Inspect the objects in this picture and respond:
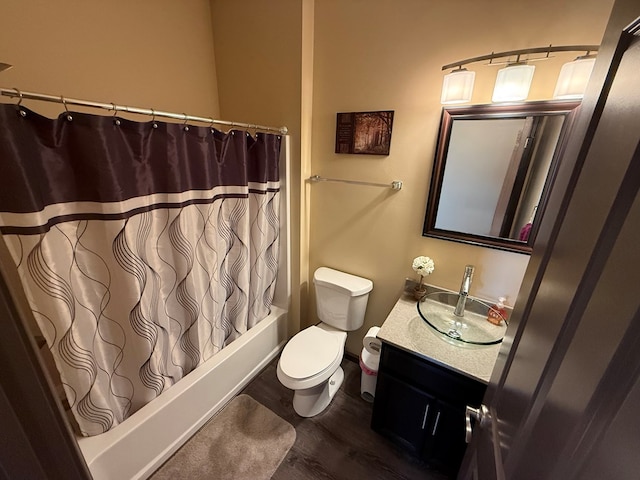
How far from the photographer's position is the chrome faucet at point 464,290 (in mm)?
1378

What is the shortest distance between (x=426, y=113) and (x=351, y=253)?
972mm

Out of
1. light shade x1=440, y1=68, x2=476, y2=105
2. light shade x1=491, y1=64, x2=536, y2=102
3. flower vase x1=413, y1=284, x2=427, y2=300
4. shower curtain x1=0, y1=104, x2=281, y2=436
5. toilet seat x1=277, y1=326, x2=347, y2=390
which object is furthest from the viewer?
flower vase x1=413, y1=284, x2=427, y2=300

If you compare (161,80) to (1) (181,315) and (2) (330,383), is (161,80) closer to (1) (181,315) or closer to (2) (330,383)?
(1) (181,315)

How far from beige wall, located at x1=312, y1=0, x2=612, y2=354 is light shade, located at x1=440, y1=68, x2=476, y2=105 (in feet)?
0.33

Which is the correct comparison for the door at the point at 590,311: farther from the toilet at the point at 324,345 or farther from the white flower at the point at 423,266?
the toilet at the point at 324,345

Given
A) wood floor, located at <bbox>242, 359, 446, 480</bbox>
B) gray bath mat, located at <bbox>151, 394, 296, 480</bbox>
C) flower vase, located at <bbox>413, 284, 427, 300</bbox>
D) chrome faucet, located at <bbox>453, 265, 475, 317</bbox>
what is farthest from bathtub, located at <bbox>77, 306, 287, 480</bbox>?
chrome faucet, located at <bbox>453, 265, 475, 317</bbox>

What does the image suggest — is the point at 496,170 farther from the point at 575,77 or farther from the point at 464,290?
the point at 464,290

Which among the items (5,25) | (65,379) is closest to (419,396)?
(65,379)

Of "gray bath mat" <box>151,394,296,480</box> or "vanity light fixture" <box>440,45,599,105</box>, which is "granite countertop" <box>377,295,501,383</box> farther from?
"vanity light fixture" <box>440,45,599,105</box>

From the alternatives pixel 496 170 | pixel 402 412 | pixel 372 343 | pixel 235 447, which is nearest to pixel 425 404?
pixel 402 412

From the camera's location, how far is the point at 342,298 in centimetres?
180

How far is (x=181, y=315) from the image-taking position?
1.44 metres

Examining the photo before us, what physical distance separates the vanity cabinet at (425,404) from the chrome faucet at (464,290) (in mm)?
357

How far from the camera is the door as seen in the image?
328mm
